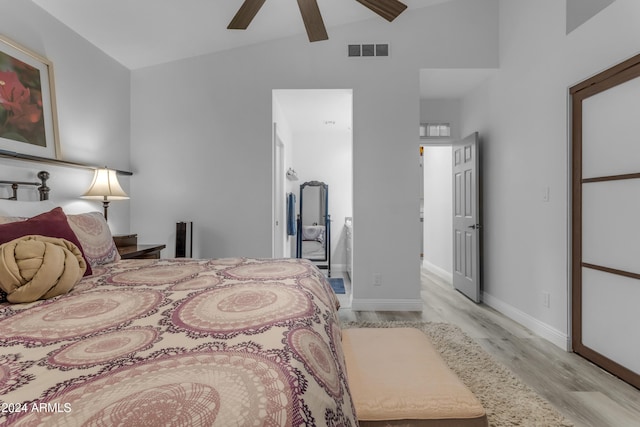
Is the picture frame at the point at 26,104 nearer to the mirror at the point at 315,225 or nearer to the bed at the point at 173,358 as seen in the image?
the bed at the point at 173,358

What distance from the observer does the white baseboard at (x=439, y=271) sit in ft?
15.8

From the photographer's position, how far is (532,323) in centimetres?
286

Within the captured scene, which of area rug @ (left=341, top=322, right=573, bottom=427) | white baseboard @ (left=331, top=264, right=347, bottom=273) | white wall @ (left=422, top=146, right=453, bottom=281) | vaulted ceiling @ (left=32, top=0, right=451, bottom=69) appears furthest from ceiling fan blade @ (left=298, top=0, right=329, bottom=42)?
white baseboard @ (left=331, top=264, right=347, bottom=273)

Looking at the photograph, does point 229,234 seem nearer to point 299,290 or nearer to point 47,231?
point 47,231

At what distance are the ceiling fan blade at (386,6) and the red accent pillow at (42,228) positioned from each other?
6.79ft

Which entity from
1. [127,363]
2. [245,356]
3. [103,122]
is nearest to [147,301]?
[127,363]

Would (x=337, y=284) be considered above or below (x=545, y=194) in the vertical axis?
below

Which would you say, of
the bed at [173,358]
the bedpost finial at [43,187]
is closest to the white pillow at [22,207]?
the bedpost finial at [43,187]

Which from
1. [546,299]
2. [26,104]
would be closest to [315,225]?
[546,299]

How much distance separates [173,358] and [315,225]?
5.06 meters

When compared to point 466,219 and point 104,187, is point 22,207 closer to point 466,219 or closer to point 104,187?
point 104,187

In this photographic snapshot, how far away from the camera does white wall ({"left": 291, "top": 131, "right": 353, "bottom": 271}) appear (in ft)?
19.6

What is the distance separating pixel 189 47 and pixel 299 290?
3034 mm

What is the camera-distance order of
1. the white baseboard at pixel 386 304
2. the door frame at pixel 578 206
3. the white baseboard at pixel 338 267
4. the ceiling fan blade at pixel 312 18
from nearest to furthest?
the ceiling fan blade at pixel 312 18
the door frame at pixel 578 206
the white baseboard at pixel 386 304
the white baseboard at pixel 338 267
